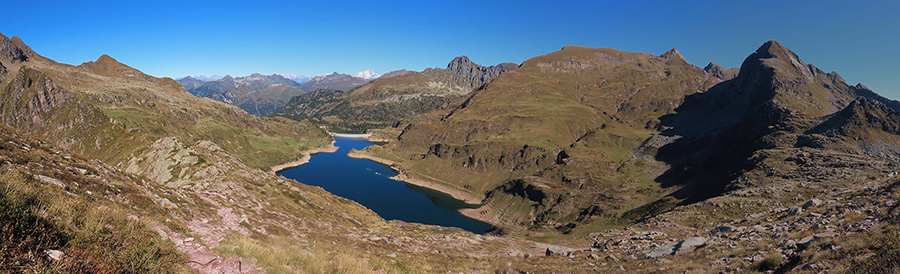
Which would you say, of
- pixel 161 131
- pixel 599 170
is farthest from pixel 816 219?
pixel 161 131

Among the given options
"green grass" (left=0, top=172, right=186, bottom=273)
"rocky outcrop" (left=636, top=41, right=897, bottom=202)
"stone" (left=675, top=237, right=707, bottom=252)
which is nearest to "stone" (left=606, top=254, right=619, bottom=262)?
"stone" (left=675, top=237, right=707, bottom=252)

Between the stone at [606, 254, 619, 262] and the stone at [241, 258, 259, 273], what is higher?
the stone at [241, 258, 259, 273]

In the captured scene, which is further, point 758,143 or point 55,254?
point 758,143

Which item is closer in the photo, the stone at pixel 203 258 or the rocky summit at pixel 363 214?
the rocky summit at pixel 363 214

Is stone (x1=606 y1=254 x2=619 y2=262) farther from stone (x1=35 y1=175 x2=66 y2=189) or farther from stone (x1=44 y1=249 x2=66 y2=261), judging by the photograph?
stone (x1=35 y1=175 x2=66 y2=189)

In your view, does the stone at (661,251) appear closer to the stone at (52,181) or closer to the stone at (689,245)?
the stone at (689,245)

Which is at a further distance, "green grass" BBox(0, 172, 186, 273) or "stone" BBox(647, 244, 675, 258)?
"stone" BBox(647, 244, 675, 258)

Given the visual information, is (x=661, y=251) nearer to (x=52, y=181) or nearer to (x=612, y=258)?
(x=612, y=258)

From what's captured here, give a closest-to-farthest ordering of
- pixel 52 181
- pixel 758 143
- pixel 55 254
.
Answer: pixel 55 254, pixel 52 181, pixel 758 143

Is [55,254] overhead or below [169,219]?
overhead

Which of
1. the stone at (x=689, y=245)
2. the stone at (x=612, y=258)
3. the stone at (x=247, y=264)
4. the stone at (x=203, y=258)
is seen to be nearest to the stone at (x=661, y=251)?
the stone at (x=689, y=245)

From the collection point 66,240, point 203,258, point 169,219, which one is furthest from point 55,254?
point 169,219
